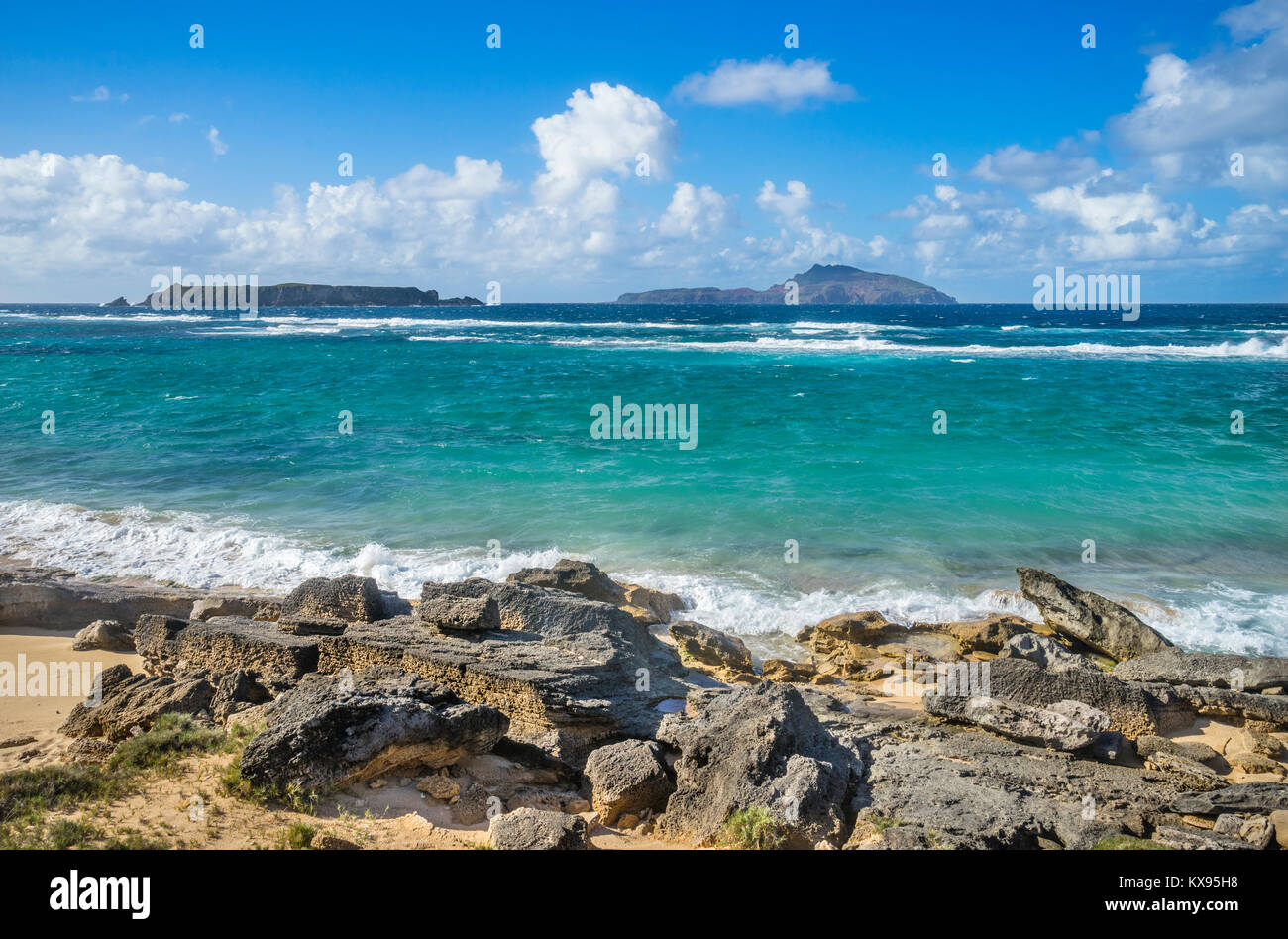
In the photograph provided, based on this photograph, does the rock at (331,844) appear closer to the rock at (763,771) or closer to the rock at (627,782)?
the rock at (627,782)

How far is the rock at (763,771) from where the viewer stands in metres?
5.14

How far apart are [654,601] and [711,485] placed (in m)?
7.36

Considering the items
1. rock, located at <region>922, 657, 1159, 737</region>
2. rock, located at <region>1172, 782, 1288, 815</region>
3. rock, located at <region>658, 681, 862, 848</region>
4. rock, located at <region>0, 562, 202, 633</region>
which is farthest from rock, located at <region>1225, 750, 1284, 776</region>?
rock, located at <region>0, 562, 202, 633</region>

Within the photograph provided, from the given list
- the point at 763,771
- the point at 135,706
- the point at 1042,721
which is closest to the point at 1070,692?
the point at 1042,721

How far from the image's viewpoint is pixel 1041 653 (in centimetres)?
869

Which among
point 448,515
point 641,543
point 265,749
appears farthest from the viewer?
point 448,515

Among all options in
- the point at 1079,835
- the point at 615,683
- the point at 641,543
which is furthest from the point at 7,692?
the point at 1079,835

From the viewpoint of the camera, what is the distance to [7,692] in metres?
7.83

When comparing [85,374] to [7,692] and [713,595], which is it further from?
[713,595]

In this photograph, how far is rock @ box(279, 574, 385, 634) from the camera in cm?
851

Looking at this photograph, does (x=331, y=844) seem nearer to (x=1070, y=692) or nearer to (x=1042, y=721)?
(x=1042, y=721)

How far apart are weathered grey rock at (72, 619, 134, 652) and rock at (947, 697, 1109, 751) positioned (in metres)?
9.66
